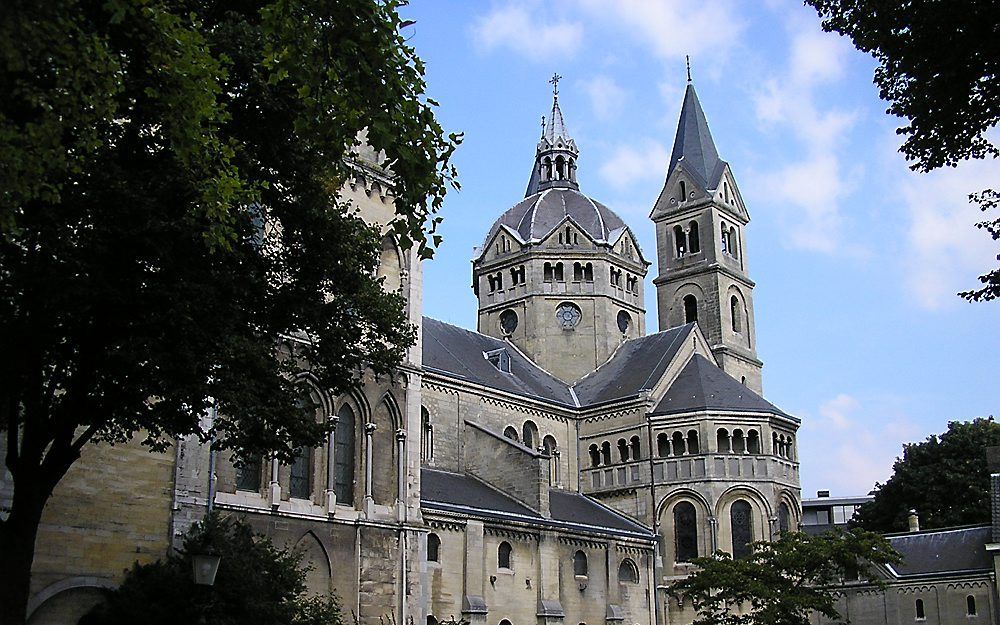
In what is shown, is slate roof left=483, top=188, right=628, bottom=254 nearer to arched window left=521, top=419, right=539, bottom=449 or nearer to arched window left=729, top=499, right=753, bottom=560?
arched window left=521, top=419, right=539, bottom=449

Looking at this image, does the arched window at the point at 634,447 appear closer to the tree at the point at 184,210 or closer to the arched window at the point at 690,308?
the arched window at the point at 690,308

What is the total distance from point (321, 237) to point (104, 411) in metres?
4.08

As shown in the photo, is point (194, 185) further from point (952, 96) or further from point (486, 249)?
point (486, 249)

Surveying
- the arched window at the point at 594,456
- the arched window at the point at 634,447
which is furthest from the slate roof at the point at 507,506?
the arched window at the point at 634,447

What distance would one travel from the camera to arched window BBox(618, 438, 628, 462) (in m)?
51.7

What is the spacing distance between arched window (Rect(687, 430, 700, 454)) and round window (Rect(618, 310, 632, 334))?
9.82 m

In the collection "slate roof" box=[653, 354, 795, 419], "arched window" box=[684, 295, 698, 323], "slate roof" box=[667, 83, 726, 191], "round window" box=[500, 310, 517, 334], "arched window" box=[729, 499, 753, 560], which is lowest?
"arched window" box=[729, 499, 753, 560]

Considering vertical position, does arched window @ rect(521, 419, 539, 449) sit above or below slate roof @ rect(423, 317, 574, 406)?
below

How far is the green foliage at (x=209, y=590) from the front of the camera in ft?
60.7

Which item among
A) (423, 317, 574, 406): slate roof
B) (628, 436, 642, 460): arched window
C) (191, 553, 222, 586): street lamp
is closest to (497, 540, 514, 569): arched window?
(423, 317, 574, 406): slate roof

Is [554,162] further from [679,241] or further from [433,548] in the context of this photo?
[433,548]

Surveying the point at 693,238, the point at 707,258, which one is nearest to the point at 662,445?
the point at 707,258

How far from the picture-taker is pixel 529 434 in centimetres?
5062

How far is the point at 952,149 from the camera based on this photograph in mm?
14922
